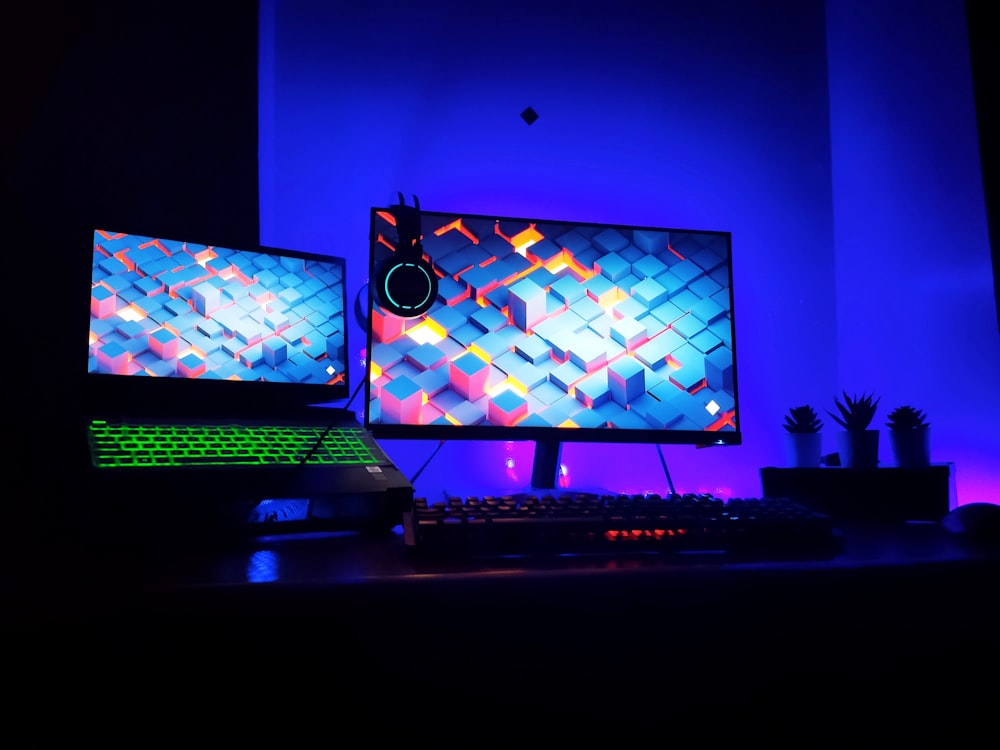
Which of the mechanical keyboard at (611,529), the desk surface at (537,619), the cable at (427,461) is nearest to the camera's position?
the desk surface at (537,619)

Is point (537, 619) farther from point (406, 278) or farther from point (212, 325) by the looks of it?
point (212, 325)

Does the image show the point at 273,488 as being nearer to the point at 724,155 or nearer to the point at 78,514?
the point at 78,514

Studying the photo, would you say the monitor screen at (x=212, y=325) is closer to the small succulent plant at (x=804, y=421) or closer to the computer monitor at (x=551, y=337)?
the computer monitor at (x=551, y=337)

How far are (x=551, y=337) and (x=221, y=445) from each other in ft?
1.78

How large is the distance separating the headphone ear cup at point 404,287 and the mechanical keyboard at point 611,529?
1.14 feet

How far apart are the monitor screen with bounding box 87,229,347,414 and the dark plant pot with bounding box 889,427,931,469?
1051 mm

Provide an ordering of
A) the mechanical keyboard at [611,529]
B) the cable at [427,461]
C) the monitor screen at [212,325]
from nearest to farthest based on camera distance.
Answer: the mechanical keyboard at [611,529], the monitor screen at [212,325], the cable at [427,461]

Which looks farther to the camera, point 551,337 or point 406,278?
point 551,337

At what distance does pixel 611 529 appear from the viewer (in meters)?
0.71

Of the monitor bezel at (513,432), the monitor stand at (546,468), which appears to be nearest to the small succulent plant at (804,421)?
the monitor bezel at (513,432)

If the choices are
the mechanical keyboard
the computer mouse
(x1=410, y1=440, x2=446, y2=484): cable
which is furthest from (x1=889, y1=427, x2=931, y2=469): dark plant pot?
(x1=410, y1=440, x2=446, y2=484): cable

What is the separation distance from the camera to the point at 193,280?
3.35 feet

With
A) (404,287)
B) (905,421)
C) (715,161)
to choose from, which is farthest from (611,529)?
(715,161)

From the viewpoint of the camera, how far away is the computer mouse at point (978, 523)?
801 millimetres
